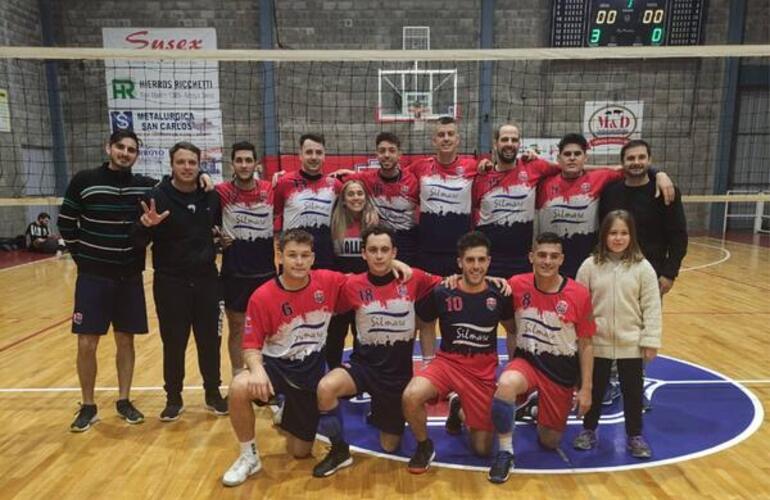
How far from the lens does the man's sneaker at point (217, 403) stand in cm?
423

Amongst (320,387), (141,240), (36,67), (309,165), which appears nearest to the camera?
(320,387)

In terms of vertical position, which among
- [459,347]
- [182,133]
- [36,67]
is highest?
[36,67]

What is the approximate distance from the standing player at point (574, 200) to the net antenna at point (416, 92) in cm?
1020

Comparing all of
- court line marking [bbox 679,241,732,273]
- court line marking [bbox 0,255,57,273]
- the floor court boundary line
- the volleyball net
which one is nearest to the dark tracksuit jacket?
the floor court boundary line

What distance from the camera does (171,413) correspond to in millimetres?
4145

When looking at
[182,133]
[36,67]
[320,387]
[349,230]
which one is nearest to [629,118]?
[182,133]

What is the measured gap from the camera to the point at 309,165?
413cm

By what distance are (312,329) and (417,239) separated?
4.20 ft

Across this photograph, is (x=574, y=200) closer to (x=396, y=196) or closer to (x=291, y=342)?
(x=396, y=196)

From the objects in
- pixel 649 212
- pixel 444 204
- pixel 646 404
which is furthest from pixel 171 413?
pixel 649 212

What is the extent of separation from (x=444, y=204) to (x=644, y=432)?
6.91 feet

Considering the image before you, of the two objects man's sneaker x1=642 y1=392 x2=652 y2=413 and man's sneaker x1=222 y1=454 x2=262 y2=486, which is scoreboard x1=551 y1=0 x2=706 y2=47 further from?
man's sneaker x1=222 y1=454 x2=262 y2=486

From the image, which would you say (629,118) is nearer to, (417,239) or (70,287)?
(417,239)

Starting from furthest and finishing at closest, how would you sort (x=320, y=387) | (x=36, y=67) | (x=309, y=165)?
(x=36, y=67) → (x=309, y=165) → (x=320, y=387)
